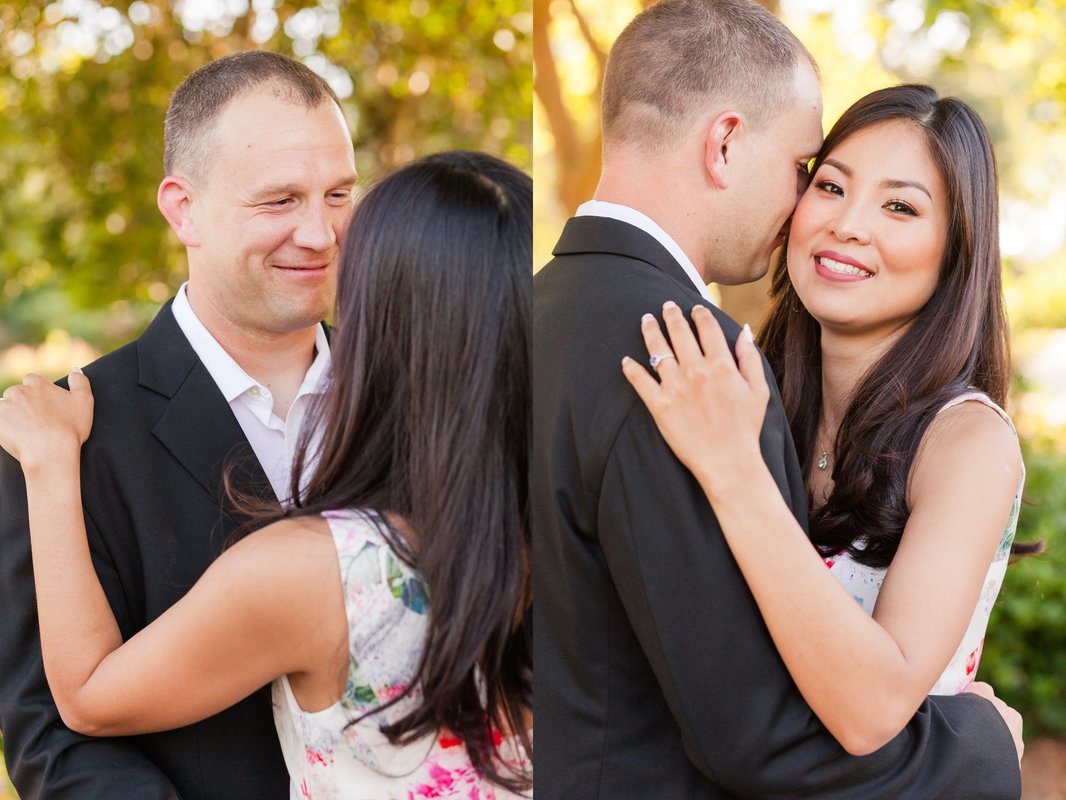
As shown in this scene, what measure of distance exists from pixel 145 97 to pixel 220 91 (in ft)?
10.0

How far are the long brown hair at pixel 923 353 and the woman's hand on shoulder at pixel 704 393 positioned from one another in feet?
1.72

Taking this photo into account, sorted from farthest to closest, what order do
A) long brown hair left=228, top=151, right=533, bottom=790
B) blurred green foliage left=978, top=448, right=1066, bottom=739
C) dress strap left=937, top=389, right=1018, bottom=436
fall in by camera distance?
blurred green foliage left=978, top=448, right=1066, bottom=739
dress strap left=937, top=389, right=1018, bottom=436
long brown hair left=228, top=151, right=533, bottom=790

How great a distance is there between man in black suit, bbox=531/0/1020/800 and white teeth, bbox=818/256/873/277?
5.9 inches

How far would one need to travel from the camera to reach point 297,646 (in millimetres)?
1277

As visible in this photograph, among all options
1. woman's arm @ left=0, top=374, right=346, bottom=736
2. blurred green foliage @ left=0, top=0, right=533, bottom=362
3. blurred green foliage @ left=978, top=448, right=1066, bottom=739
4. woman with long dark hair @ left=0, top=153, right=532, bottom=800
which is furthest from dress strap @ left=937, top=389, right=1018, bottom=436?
blurred green foliage @ left=0, top=0, right=533, bottom=362

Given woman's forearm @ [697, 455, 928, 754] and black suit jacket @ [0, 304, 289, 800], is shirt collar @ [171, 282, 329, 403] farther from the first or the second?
woman's forearm @ [697, 455, 928, 754]

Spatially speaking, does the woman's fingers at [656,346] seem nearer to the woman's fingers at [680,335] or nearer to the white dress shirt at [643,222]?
the woman's fingers at [680,335]

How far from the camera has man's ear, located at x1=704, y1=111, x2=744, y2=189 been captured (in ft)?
5.30

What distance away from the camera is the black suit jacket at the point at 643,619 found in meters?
1.33

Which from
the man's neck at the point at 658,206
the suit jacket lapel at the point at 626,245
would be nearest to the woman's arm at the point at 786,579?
the suit jacket lapel at the point at 626,245

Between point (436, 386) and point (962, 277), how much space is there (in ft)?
3.31

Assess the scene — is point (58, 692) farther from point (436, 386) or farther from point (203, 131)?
point (203, 131)

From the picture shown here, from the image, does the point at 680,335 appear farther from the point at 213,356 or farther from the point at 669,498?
the point at 213,356

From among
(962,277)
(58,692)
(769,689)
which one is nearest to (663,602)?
(769,689)
